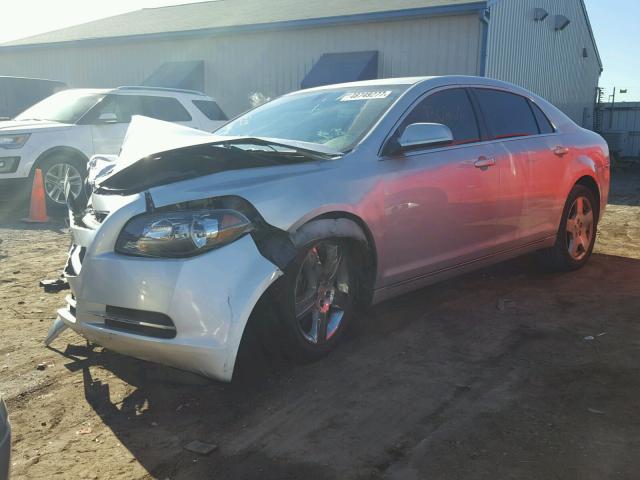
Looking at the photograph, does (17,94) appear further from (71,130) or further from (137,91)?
(71,130)

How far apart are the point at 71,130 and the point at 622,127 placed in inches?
881

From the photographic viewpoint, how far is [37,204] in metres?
8.98

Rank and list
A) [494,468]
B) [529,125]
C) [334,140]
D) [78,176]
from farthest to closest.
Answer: [78,176]
[529,125]
[334,140]
[494,468]

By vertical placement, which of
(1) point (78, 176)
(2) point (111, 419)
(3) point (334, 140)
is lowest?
(2) point (111, 419)

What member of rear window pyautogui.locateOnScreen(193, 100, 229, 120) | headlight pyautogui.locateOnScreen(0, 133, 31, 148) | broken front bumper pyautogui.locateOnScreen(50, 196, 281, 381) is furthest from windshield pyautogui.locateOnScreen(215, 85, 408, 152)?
rear window pyautogui.locateOnScreen(193, 100, 229, 120)

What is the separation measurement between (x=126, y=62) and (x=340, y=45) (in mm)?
8211

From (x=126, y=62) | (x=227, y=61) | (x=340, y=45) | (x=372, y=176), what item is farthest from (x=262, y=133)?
(x=126, y=62)

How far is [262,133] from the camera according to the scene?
15.3ft

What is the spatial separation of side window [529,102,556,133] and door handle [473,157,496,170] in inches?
39.8

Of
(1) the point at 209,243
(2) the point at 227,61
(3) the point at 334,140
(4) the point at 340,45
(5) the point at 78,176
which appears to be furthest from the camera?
(2) the point at 227,61

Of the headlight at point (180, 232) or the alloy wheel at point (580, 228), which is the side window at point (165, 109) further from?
the headlight at point (180, 232)

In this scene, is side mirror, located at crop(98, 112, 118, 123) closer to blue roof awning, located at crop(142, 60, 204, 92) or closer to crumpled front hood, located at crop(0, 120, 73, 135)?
crumpled front hood, located at crop(0, 120, 73, 135)

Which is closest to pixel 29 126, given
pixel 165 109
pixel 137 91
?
pixel 137 91

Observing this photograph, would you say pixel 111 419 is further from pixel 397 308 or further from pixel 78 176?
pixel 78 176
